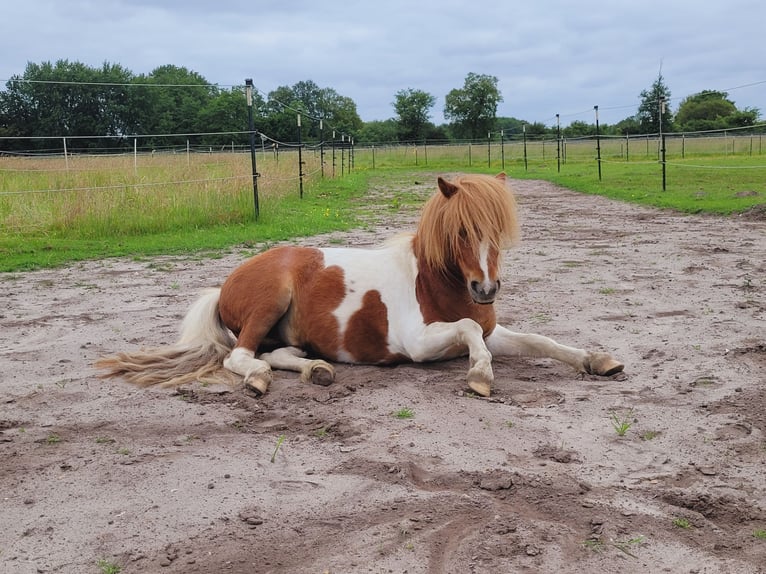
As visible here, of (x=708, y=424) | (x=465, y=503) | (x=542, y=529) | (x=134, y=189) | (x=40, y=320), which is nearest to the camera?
(x=542, y=529)

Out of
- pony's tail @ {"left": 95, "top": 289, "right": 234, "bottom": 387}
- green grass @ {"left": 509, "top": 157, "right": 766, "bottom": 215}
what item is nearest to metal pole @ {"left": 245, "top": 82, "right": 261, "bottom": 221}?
pony's tail @ {"left": 95, "top": 289, "right": 234, "bottom": 387}

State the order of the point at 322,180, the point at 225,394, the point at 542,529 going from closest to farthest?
the point at 542,529 → the point at 225,394 → the point at 322,180

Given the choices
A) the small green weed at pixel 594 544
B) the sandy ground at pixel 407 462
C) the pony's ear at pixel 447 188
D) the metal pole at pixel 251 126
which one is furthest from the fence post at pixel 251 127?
the small green weed at pixel 594 544

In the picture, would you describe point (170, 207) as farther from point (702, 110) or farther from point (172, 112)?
point (702, 110)

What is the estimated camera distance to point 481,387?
3.82 m

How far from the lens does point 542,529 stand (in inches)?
94.1

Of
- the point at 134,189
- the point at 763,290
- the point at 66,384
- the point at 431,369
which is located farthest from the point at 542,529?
the point at 134,189

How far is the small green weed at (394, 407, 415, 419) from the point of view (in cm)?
352

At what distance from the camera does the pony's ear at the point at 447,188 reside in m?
3.99

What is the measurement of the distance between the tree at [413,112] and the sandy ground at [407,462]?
74.5 metres

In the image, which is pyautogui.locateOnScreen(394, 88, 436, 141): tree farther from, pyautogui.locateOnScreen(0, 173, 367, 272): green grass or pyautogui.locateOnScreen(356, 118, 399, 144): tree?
pyautogui.locateOnScreen(0, 173, 367, 272): green grass

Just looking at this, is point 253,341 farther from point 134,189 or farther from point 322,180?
point 322,180

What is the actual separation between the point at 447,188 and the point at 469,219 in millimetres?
248

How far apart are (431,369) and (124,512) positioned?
218cm
